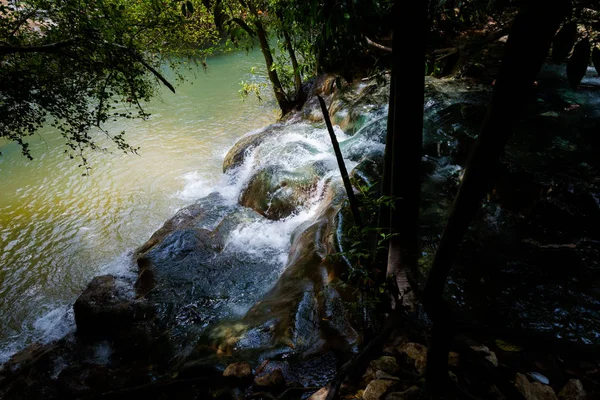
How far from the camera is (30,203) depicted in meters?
9.64

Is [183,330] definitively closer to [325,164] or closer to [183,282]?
[183,282]

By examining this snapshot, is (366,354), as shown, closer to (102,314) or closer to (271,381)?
(271,381)

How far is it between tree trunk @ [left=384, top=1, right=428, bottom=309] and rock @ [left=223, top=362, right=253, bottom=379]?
1541 millimetres

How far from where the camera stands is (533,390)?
83.8 inches

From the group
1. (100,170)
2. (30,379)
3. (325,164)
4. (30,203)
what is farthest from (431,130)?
(30,203)

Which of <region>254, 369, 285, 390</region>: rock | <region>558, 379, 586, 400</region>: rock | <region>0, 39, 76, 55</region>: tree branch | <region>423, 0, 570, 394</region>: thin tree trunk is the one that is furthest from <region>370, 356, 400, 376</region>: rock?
<region>0, 39, 76, 55</region>: tree branch

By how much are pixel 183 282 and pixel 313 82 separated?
970 cm

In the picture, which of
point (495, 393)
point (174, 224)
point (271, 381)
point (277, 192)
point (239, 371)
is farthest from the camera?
point (174, 224)

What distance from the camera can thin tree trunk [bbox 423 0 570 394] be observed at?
3.37 ft

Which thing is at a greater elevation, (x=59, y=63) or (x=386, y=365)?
(x=59, y=63)

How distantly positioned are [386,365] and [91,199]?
33.0 feet

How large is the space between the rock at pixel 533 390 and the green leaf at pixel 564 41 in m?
2.12

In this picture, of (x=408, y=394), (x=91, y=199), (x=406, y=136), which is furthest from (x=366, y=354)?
(x=91, y=199)

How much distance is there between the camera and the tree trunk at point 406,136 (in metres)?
1.98
